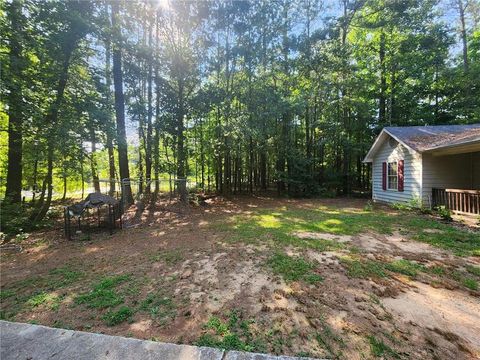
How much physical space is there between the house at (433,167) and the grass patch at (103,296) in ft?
30.4

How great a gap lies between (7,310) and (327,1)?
20.7m

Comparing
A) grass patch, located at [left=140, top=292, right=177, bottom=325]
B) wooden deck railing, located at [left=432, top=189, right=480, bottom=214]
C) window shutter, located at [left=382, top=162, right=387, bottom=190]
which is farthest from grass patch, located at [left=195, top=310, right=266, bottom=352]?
window shutter, located at [left=382, top=162, right=387, bottom=190]

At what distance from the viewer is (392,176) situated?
11.4 metres

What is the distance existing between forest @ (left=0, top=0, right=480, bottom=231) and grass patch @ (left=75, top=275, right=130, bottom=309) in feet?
18.8

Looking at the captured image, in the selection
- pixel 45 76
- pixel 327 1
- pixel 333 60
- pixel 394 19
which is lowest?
pixel 45 76

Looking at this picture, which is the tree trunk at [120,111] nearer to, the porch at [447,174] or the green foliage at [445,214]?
the green foliage at [445,214]

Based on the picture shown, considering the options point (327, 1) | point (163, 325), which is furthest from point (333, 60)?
point (163, 325)

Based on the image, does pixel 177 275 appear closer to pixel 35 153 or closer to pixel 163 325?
pixel 163 325

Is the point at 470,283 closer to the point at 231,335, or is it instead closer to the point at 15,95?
the point at 231,335

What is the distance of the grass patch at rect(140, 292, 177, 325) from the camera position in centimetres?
272

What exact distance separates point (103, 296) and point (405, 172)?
37.2 ft

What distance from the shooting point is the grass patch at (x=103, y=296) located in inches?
121

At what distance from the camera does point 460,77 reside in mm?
15211

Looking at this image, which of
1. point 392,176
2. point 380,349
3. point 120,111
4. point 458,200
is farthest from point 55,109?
point 392,176
